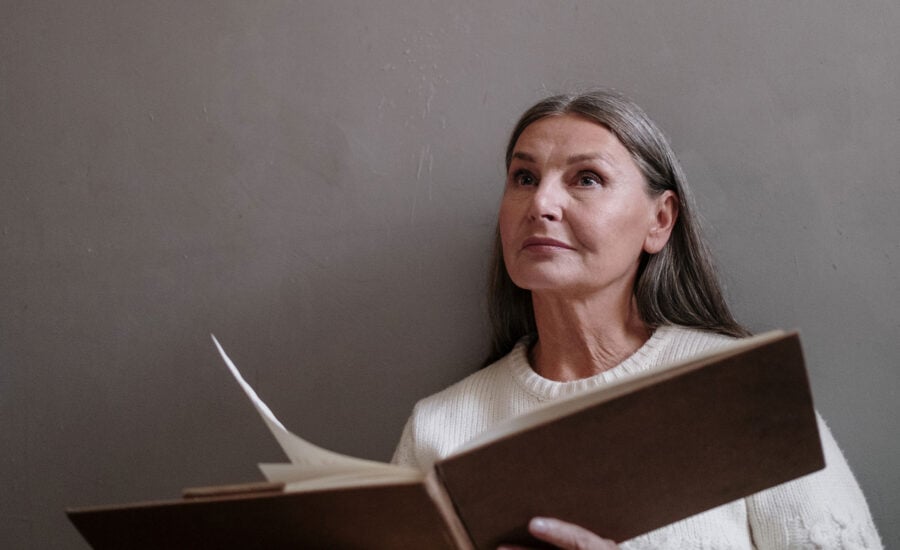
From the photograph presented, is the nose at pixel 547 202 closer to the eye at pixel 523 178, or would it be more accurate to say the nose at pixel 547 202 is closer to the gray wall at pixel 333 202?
the eye at pixel 523 178

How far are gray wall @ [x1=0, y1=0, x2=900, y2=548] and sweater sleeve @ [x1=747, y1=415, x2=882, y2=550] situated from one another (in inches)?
11.5

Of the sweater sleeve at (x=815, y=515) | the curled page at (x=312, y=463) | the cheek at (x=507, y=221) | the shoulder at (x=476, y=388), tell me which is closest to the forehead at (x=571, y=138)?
the cheek at (x=507, y=221)

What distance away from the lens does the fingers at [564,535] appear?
3.52 feet

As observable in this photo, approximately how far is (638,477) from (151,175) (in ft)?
4.44

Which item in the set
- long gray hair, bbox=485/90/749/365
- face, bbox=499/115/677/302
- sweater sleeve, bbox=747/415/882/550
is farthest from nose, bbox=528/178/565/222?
sweater sleeve, bbox=747/415/882/550

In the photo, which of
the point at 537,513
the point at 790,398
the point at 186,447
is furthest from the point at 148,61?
the point at 790,398

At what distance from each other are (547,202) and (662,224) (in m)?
0.28

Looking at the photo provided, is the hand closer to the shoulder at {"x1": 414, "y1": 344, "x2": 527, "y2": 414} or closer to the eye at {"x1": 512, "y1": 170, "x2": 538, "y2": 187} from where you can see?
the shoulder at {"x1": 414, "y1": 344, "x2": 527, "y2": 414}

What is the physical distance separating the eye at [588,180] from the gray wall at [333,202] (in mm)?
253

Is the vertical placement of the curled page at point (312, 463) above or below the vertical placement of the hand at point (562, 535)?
above

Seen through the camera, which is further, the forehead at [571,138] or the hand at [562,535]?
the forehead at [571,138]

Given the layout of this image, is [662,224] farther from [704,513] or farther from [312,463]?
[312,463]

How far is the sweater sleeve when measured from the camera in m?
1.34

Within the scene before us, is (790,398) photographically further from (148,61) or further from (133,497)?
(148,61)
